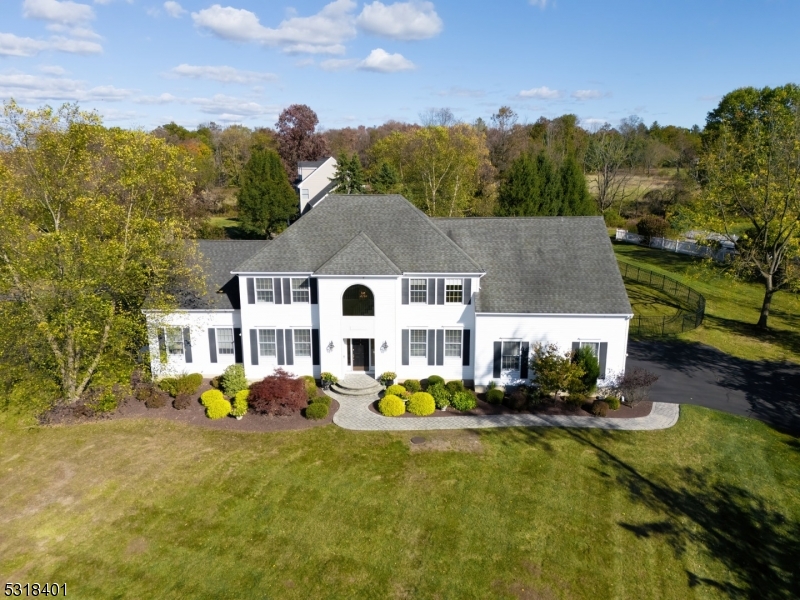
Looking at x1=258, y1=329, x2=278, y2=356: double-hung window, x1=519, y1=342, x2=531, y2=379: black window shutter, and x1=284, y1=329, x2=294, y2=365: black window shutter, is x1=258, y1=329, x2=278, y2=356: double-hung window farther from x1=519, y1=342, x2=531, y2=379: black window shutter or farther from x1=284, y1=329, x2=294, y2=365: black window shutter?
x1=519, y1=342, x2=531, y2=379: black window shutter

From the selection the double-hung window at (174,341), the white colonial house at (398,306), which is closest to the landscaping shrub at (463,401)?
the white colonial house at (398,306)

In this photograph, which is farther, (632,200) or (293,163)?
(293,163)

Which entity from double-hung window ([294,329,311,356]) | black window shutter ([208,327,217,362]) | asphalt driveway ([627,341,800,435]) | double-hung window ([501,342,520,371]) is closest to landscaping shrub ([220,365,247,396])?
black window shutter ([208,327,217,362])

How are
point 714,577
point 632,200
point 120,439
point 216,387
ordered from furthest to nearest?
point 632,200, point 216,387, point 120,439, point 714,577

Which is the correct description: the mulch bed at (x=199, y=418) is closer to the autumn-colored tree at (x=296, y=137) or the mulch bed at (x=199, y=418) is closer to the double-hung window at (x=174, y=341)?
the double-hung window at (x=174, y=341)

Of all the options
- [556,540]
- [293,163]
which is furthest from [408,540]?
[293,163]

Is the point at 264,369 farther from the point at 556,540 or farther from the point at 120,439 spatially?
the point at 556,540
